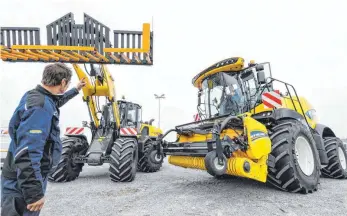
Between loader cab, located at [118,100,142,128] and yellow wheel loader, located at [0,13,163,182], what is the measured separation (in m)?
1.50

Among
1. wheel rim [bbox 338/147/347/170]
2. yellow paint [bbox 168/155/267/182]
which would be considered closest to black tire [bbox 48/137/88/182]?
yellow paint [bbox 168/155/267/182]

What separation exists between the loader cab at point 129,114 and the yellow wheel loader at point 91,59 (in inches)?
59.1

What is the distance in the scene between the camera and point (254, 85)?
223 inches

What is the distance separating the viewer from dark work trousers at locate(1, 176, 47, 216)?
73.0 inches

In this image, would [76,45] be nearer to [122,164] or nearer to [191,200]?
[122,164]

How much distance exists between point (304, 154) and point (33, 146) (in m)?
5.01

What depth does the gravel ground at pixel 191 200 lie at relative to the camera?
3742mm

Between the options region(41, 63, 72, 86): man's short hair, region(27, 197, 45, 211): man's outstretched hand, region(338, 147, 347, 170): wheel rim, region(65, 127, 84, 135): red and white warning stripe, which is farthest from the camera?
region(65, 127, 84, 135): red and white warning stripe

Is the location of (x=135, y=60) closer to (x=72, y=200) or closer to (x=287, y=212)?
(x=72, y=200)

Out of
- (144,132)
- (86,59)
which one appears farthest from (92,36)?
(144,132)

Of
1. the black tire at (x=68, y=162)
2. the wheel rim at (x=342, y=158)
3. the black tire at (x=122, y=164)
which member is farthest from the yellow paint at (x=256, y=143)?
the black tire at (x=68, y=162)

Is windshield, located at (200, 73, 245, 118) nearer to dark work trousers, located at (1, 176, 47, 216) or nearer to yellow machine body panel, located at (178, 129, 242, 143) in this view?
yellow machine body panel, located at (178, 129, 242, 143)

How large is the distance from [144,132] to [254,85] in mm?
5768

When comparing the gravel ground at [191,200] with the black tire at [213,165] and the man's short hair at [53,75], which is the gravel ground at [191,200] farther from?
the man's short hair at [53,75]
